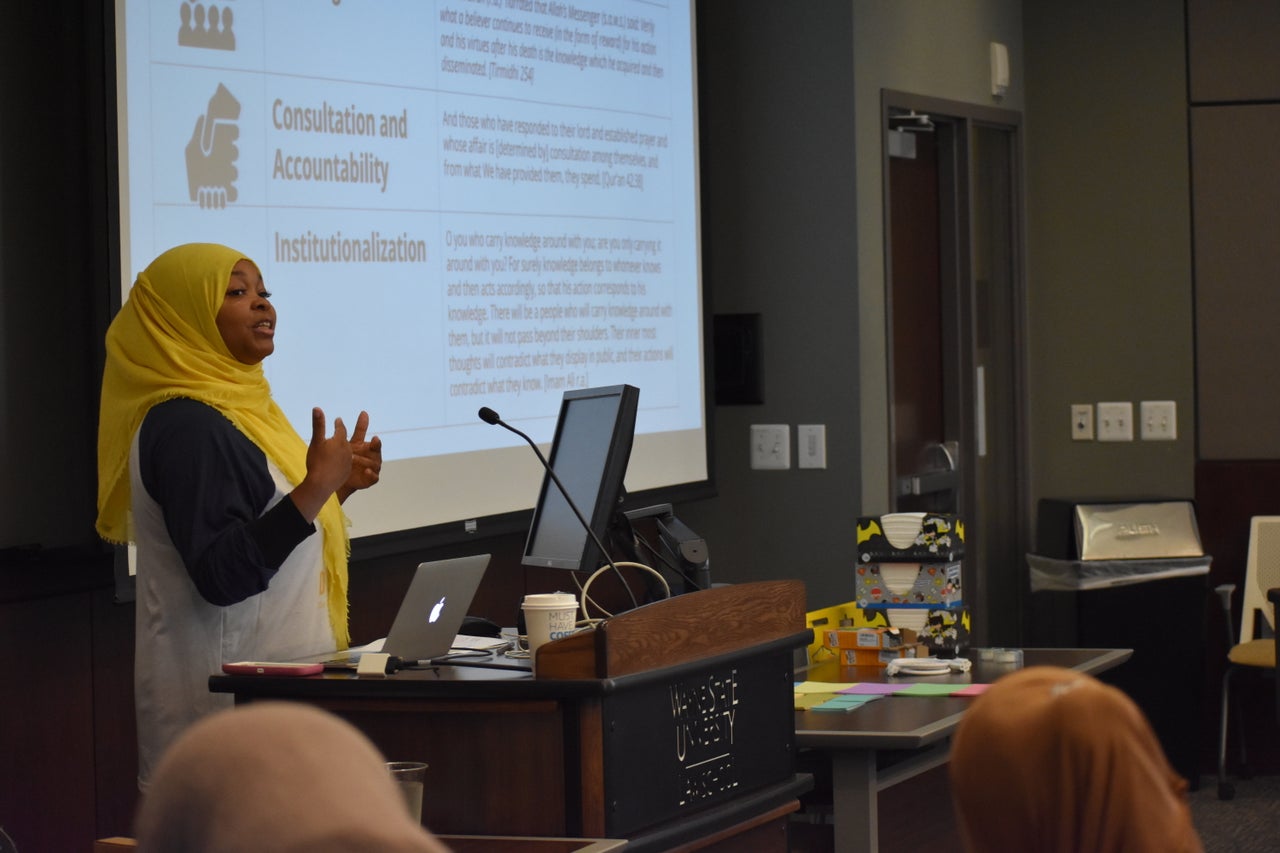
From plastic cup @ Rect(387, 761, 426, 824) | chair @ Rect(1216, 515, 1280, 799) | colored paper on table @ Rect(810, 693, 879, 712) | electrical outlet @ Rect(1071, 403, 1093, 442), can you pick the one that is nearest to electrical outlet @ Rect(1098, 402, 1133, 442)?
electrical outlet @ Rect(1071, 403, 1093, 442)

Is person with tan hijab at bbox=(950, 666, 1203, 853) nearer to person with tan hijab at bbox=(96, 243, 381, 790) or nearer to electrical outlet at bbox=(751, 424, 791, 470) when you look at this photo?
person with tan hijab at bbox=(96, 243, 381, 790)

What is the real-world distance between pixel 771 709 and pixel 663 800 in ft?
1.09

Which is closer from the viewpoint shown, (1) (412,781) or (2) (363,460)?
(1) (412,781)

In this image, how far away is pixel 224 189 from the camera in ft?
10.8

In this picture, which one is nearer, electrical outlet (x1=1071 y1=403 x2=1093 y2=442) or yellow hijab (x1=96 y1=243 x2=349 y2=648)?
yellow hijab (x1=96 y1=243 x2=349 y2=648)

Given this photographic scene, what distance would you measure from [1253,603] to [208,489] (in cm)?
435

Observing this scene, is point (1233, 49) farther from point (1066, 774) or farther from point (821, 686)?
point (1066, 774)

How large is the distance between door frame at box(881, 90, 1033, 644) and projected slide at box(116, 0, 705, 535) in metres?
0.83

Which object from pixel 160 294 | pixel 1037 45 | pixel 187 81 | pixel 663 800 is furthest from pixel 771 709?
pixel 1037 45

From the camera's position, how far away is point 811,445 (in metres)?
5.16

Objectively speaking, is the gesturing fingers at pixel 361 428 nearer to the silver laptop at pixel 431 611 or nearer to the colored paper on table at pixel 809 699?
the silver laptop at pixel 431 611

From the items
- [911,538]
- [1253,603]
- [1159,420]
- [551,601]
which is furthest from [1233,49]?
[551,601]

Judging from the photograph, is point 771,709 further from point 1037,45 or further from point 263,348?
point 1037,45

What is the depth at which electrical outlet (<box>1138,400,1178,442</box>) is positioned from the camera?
237 inches
